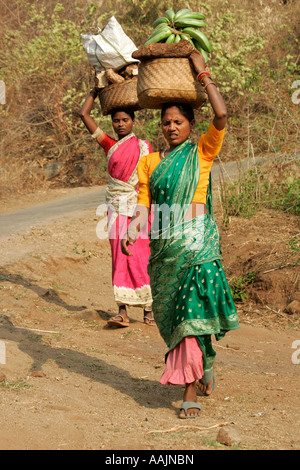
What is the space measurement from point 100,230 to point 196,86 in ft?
19.9

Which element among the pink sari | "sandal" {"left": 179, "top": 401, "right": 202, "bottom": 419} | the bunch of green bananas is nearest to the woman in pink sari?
the pink sari

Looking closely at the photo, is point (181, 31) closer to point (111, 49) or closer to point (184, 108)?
point (184, 108)

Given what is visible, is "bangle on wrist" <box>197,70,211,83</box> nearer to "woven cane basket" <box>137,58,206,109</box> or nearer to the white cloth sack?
"woven cane basket" <box>137,58,206,109</box>

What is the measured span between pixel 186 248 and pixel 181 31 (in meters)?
1.43

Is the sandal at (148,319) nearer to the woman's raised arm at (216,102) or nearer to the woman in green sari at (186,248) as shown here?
the woman in green sari at (186,248)

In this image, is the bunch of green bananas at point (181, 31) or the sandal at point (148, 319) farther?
the sandal at point (148, 319)

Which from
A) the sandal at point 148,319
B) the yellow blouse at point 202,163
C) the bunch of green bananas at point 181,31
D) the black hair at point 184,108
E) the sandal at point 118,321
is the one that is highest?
the bunch of green bananas at point 181,31

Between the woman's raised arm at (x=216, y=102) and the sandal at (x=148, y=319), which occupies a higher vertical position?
the woman's raised arm at (x=216, y=102)

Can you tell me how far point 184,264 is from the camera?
386 cm

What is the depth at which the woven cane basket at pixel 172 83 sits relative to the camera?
3912 millimetres

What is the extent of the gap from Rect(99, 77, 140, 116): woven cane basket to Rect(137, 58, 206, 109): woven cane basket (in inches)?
66.2

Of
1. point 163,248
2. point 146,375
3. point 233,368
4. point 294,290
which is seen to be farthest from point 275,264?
point 163,248

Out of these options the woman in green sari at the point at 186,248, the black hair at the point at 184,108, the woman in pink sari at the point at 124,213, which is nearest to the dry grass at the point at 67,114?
the woman in pink sari at the point at 124,213

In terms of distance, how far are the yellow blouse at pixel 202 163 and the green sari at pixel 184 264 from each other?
4 cm
